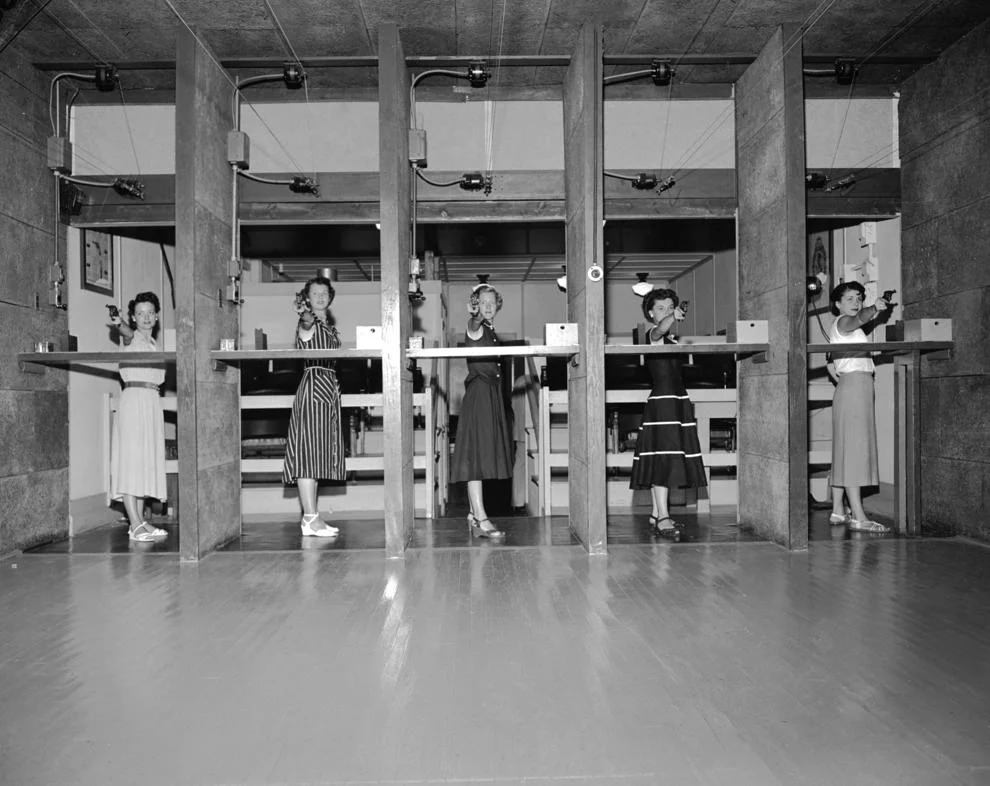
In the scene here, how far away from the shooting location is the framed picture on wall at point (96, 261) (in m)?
5.60

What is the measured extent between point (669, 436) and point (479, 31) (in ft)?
9.45

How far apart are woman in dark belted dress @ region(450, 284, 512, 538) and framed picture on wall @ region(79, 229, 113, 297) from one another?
10.1ft

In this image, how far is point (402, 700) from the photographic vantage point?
228cm

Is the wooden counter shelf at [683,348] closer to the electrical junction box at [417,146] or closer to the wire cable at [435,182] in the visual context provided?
the electrical junction box at [417,146]

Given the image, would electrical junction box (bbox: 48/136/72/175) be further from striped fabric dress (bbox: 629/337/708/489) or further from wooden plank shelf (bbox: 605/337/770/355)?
striped fabric dress (bbox: 629/337/708/489)

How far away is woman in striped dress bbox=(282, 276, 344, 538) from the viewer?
16.1 ft

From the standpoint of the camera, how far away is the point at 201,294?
449cm

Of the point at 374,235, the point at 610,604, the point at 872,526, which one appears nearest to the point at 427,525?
the point at 610,604

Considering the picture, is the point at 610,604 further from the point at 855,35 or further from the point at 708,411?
the point at 855,35

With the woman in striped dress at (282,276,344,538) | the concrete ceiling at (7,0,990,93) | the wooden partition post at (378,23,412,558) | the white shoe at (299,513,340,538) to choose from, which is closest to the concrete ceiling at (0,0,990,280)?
the concrete ceiling at (7,0,990,93)

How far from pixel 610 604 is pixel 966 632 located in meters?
1.40

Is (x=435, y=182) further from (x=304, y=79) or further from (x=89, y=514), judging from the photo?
(x=89, y=514)

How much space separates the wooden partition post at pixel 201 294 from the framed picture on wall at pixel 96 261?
1.46 m

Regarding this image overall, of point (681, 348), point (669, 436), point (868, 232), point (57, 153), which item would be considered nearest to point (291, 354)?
point (57, 153)
